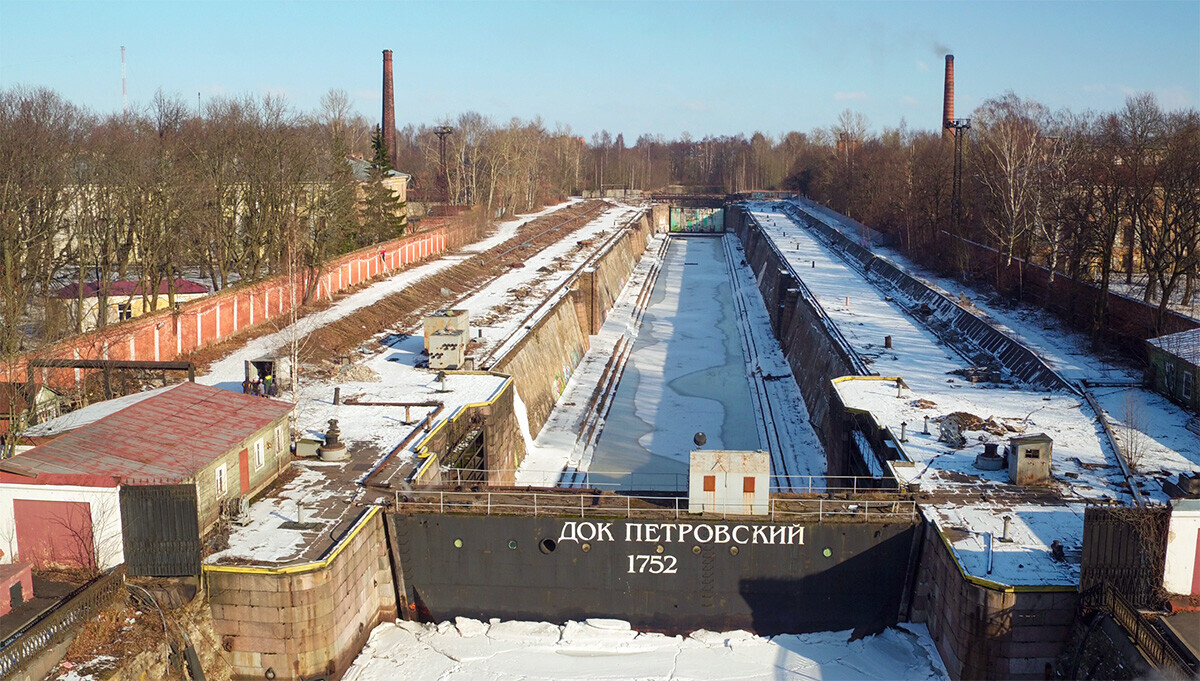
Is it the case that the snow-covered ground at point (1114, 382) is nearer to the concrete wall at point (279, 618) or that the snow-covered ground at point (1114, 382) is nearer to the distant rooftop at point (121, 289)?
the concrete wall at point (279, 618)

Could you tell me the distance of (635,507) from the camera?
68.5ft

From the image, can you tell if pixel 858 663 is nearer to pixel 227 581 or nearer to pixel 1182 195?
pixel 227 581

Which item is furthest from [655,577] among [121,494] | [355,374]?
[355,374]

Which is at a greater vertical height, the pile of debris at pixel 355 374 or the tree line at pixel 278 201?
the tree line at pixel 278 201

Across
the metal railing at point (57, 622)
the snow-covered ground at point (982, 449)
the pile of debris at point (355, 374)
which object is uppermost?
the pile of debris at point (355, 374)

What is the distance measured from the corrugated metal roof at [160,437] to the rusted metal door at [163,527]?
79 centimetres

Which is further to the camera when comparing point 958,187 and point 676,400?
point 958,187

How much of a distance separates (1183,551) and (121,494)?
57.4 feet

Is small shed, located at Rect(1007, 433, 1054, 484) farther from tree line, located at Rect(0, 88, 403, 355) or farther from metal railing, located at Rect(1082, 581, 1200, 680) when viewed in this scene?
tree line, located at Rect(0, 88, 403, 355)

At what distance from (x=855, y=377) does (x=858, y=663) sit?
1354 centimetres

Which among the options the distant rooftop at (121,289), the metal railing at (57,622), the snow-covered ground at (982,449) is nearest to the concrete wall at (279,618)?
the metal railing at (57,622)

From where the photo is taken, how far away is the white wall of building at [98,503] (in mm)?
17641

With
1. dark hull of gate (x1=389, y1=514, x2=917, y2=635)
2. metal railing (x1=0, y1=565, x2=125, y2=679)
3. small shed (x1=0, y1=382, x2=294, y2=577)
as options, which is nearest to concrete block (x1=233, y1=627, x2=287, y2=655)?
small shed (x1=0, y1=382, x2=294, y2=577)

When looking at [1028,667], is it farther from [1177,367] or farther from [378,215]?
[378,215]
